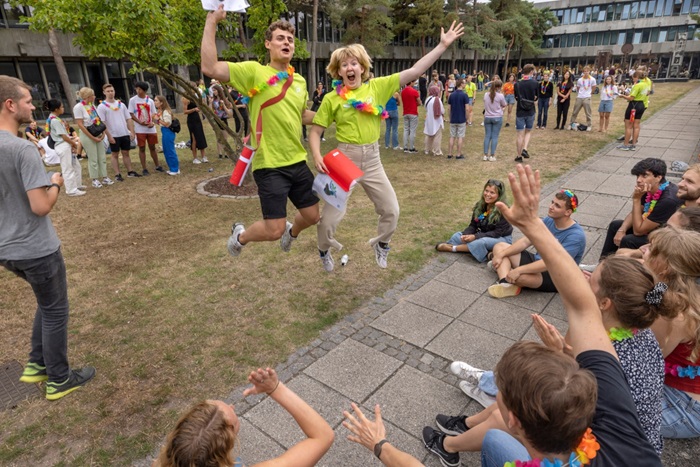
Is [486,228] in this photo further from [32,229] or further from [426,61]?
[32,229]

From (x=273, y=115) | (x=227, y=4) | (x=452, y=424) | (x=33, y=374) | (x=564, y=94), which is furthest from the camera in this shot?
(x=564, y=94)

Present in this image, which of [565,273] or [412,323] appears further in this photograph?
[412,323]

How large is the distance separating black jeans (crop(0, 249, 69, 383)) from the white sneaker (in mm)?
3036

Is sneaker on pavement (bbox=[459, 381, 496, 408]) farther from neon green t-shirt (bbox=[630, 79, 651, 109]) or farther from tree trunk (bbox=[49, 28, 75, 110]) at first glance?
tree trunk (bbox=[49, 28, 75, 110])

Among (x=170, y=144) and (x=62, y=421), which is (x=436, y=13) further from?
(x=62, y=421)

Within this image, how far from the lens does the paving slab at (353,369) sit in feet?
10.8

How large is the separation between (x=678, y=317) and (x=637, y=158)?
419 inches

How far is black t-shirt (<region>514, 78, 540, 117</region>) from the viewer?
10.9 metres

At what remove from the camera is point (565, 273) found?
5.78 feet

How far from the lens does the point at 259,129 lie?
12.7 ft

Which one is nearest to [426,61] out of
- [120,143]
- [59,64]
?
[120,143]

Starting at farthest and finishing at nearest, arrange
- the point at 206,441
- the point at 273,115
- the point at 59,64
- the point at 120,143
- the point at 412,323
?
the point at 59,64 < the point at 120,143 < the point at 412,323 < the point at 273,115 < the point at 206,441

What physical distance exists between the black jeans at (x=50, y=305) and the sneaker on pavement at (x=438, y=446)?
2.78m

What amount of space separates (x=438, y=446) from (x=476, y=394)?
0.61m
